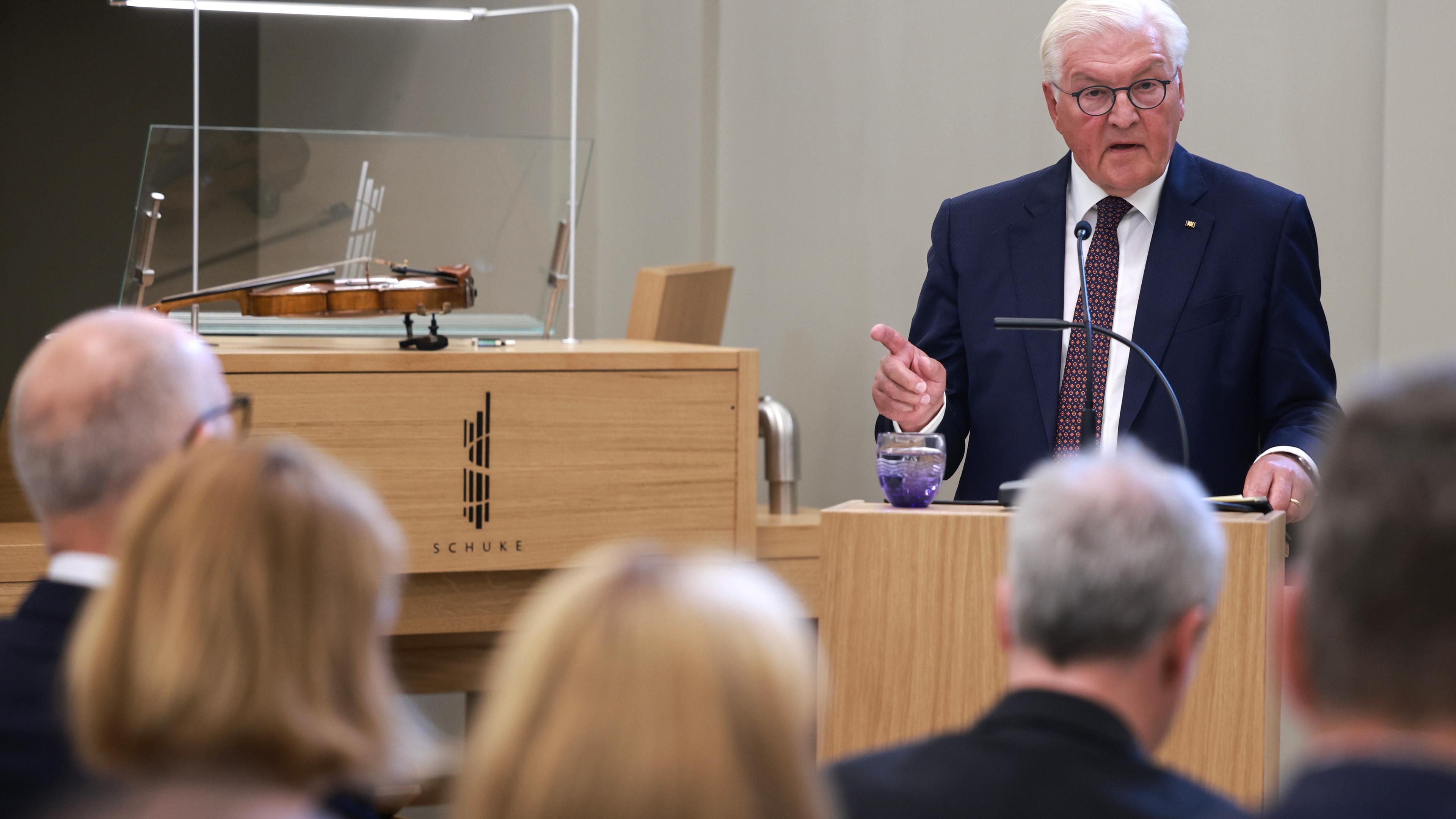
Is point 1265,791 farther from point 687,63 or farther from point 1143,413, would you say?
point 687,63

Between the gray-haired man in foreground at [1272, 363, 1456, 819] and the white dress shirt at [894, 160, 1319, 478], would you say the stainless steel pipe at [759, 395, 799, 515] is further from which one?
the gray-haired man in foreground at [1272, 363, 1456, 819]

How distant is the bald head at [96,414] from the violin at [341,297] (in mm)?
1655

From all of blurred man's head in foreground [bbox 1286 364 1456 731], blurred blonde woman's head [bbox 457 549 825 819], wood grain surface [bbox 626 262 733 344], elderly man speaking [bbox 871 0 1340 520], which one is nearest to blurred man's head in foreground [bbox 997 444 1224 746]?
blurred man's head in foreground [bbox 1286 364 1456 731]

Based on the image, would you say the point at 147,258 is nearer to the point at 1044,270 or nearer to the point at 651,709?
the point at 1044,270

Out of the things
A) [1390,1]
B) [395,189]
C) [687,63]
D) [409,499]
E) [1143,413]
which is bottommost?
[409,499]

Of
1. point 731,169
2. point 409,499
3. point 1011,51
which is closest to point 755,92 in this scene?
point 731,169

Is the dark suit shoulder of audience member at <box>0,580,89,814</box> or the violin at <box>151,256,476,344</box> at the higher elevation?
the violin at <box>151,256,476,344</box>

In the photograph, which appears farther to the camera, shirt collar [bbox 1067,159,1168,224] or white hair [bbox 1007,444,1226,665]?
shirt collar [bbox 1067,159,1168,224]

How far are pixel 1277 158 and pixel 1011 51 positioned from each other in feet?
3.13

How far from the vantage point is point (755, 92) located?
18.2ft

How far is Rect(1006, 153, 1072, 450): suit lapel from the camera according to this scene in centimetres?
305

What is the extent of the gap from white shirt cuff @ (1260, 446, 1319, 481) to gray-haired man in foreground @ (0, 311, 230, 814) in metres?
1.77

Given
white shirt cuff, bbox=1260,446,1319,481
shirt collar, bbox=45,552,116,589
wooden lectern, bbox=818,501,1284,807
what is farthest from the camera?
white shirt cuff, bbox=1260,446,1319,481

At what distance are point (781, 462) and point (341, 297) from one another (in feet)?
3.83
